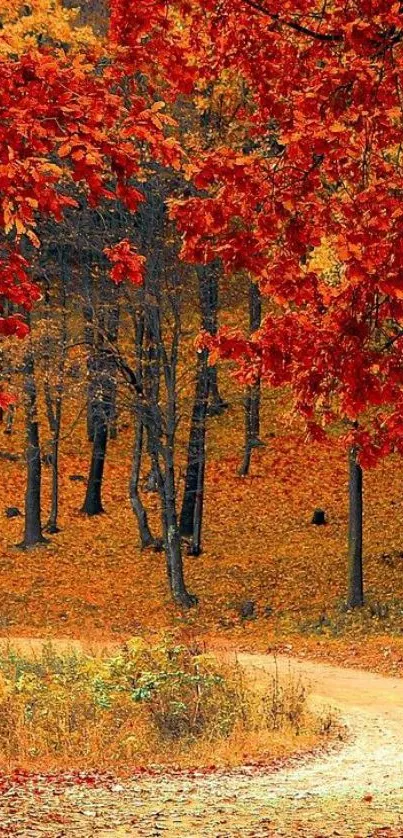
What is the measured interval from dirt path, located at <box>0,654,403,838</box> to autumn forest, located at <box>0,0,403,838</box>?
1.7 inches

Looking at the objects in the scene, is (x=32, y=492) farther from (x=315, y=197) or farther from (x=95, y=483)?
(x=315, y=197)

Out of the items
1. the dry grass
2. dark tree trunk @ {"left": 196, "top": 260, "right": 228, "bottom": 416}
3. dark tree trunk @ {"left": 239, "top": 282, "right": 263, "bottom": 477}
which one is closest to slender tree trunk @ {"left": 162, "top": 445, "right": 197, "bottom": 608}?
dark tree trunk @ {"left": 196, "top": 260, "right": 228, "bottom": 416}

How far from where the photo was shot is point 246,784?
10.8 meters

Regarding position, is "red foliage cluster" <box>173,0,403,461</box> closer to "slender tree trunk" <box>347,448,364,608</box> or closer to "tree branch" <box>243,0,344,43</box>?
"tree branch" <box>243,0,344,43</box>

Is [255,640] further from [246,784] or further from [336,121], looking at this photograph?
[336,121]

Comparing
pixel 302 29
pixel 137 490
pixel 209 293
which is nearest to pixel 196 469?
pixel 137 490

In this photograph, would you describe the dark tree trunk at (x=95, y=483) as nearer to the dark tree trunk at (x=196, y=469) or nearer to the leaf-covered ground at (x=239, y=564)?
the leaf-covered ground at (x=239, y=564)

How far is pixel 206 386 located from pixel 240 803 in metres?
17.7

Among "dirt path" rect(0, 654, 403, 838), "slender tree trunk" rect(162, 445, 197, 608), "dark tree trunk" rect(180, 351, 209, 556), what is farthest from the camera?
"dark tree trunk" rect(180, 351, 209, 556)

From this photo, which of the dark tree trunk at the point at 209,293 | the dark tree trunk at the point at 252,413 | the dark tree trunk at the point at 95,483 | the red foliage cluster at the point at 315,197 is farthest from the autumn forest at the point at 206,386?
the dark tree trunk at the point at 252,413

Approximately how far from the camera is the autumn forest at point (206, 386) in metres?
7.27

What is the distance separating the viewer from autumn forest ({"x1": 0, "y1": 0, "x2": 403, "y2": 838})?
7.27m

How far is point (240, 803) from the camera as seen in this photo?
984 centimetres

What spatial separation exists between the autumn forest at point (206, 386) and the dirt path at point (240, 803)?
4cm
